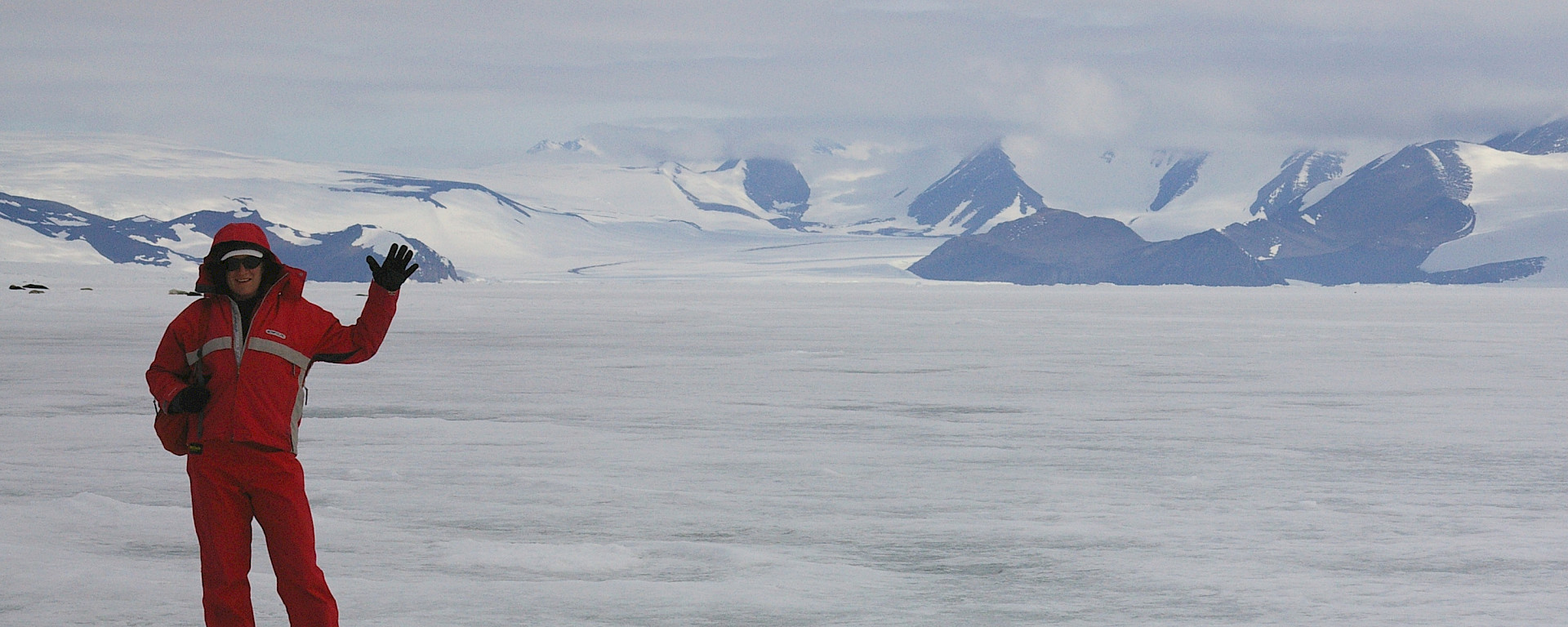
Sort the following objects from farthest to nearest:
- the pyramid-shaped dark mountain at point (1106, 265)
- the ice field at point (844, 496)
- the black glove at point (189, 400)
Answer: the pyramid-shaped dark mountain at point (1106, 265) < the ice field at point (844, 496) < the black glove at point (189, 400)

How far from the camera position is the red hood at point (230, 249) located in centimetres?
349

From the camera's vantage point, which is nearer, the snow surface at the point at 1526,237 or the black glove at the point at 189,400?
the black glove at the point at 189,400

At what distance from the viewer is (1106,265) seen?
19700 cm

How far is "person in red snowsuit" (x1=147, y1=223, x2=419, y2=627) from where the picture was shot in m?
3.51

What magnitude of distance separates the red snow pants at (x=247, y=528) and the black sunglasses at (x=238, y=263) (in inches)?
17.6

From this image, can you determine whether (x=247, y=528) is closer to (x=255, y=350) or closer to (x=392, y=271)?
(x=255, y=350)

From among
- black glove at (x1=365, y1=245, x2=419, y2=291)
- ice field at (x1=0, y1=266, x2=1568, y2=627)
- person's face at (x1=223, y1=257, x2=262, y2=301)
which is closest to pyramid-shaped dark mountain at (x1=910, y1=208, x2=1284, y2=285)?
ice field at (x1=0, y1=266, x2=1568, y2=627)

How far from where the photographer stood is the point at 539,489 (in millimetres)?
7234

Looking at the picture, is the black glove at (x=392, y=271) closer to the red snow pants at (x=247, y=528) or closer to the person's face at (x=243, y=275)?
the person's face at (x=243, y=275)

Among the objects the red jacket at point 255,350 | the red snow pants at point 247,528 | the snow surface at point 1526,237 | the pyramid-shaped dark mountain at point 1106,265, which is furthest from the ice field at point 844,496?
the pyramid-shaped dark mountain at point 1106,265

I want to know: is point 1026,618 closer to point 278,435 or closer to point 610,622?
point 610,622

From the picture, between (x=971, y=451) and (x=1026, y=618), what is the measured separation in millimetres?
4152

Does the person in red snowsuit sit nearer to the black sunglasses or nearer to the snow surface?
the black sunglasses

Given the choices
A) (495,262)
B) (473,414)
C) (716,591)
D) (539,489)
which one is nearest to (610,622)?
(716,591)
